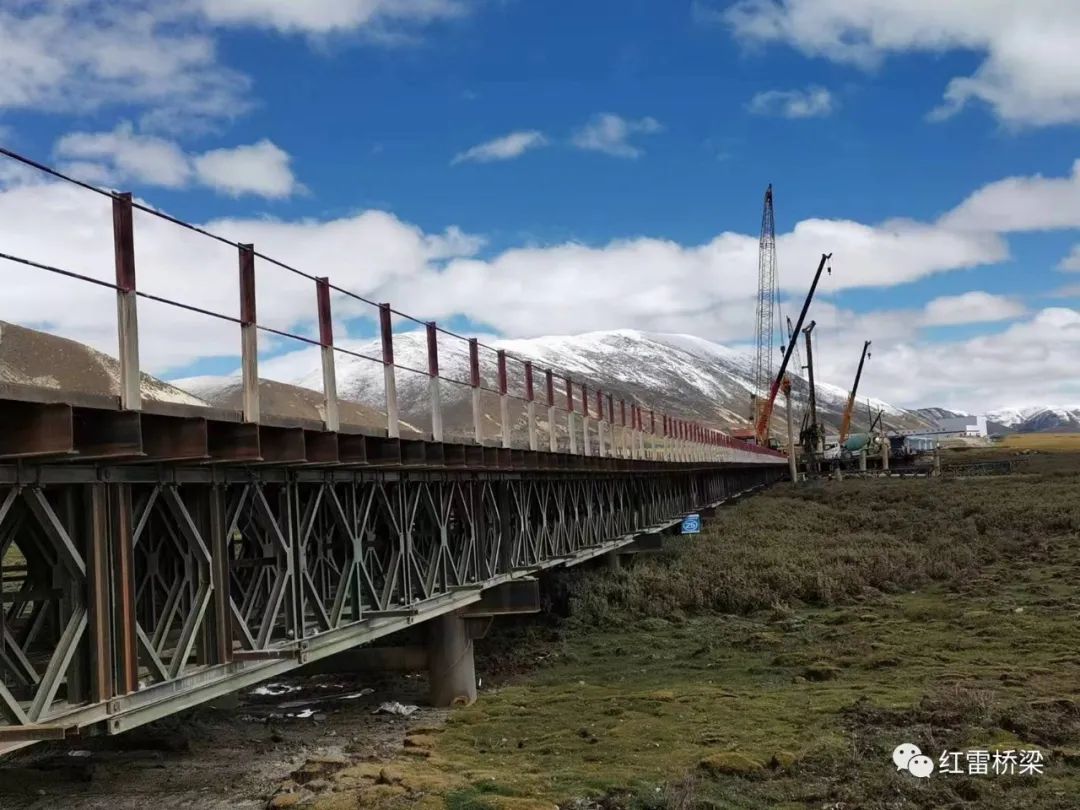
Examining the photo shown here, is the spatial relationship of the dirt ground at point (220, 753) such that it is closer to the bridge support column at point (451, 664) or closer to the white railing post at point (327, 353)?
the bridge support column at point (451, 664)

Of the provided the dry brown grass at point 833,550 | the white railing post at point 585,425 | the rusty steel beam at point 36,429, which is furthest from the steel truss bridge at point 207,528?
the dry brown grass at point 833,550

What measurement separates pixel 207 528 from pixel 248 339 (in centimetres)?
177

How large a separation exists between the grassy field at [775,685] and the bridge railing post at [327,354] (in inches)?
173

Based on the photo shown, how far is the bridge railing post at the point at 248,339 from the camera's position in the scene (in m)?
9.31

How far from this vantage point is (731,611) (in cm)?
2611

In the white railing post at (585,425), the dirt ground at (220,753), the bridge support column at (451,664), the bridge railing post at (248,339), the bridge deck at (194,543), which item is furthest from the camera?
the white railing post at (585,425)

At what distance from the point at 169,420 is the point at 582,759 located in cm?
787

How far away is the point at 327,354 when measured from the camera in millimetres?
11008

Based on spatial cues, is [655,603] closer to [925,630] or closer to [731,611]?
[731,611]

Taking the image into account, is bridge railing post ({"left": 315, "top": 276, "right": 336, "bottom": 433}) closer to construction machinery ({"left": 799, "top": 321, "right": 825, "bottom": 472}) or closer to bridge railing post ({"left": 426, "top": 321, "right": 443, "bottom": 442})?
bridge railing post ({"left": 426, "top": 321, "right": 443, "bottom": 442})

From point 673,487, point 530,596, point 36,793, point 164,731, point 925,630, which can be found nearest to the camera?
point 36,793

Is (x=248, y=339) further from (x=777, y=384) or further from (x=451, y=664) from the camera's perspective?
(x=777, y=384)

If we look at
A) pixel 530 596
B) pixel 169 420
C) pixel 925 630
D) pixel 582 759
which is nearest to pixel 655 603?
pixel 925 630

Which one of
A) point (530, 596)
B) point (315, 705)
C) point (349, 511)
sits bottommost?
point (315, 705)
